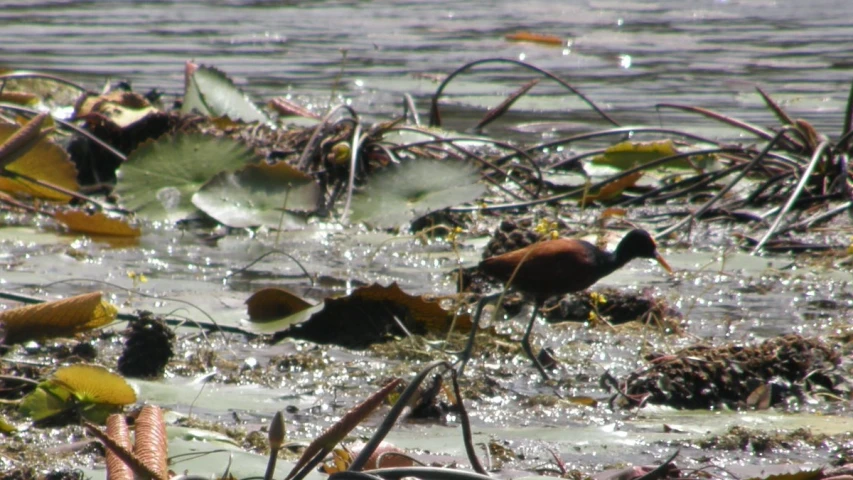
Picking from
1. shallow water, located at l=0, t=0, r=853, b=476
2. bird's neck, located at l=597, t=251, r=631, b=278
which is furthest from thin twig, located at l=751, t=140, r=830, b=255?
bird's neck, located at l=597, t=251, r=631, b=278

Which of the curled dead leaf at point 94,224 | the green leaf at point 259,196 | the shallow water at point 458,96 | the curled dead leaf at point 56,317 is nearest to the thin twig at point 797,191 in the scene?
the shallow water at point 458,96

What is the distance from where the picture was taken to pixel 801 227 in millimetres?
5027

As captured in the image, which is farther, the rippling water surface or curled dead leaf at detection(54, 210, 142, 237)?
the rippling water surface

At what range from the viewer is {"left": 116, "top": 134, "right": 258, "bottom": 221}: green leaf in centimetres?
527

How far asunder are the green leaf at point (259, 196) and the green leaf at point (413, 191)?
24 centimetres

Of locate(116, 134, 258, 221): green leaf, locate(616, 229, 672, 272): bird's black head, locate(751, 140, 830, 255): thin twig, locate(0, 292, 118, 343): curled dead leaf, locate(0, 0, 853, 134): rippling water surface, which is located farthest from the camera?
locate(0, 0, 853, 134): rippling water surface

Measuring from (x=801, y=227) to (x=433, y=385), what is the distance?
9.18ft

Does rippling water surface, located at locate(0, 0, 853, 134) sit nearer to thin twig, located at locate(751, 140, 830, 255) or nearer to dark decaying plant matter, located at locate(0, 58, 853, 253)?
dark decaying plant matter, located at locate(0, 58, 853, 253)

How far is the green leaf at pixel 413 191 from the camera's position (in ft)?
16.6

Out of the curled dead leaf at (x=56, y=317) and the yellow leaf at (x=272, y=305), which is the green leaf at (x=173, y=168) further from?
the curled dead leaf at (x=56, y=317)

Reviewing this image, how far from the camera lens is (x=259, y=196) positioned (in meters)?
5.21

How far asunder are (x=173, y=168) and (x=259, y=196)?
0.46 meters

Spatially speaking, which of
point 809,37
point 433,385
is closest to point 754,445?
point 433,385

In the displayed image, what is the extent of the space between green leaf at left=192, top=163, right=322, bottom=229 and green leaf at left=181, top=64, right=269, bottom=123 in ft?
4.97
